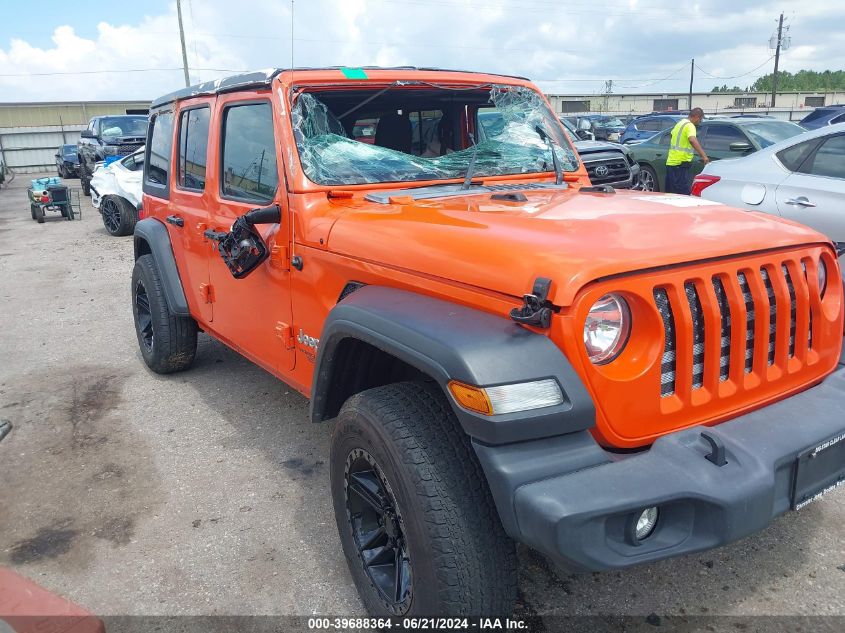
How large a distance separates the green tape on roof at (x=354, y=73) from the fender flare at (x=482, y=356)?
60.7 inches

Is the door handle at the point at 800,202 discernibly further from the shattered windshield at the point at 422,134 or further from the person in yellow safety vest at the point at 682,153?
the person in yellow safety vest at the point at 682,153

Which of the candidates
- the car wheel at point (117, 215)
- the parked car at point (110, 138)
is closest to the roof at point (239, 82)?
the car wheel at point (117, 215)

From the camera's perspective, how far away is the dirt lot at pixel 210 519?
2.62m

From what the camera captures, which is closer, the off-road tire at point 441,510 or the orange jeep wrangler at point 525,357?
the orange jeep wrangler at point 525,357

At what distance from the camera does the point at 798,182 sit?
5305 mm

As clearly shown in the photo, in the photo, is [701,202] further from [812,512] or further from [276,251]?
[276,251]

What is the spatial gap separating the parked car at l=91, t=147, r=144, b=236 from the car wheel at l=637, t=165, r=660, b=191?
8289 mm

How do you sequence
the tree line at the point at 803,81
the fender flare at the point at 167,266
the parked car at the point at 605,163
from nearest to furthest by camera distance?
the fender flare at the point at 167,266 < the parked car at the point at 605,163 < the tree line at the point at 803,81

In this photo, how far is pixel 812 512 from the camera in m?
3.07

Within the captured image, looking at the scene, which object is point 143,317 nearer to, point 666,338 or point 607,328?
point 607,328

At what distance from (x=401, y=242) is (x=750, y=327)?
1.18 m

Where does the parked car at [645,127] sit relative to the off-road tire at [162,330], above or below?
above

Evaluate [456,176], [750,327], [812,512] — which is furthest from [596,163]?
[750,327]

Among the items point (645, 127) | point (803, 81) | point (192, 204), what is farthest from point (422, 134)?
point (803, 81)
